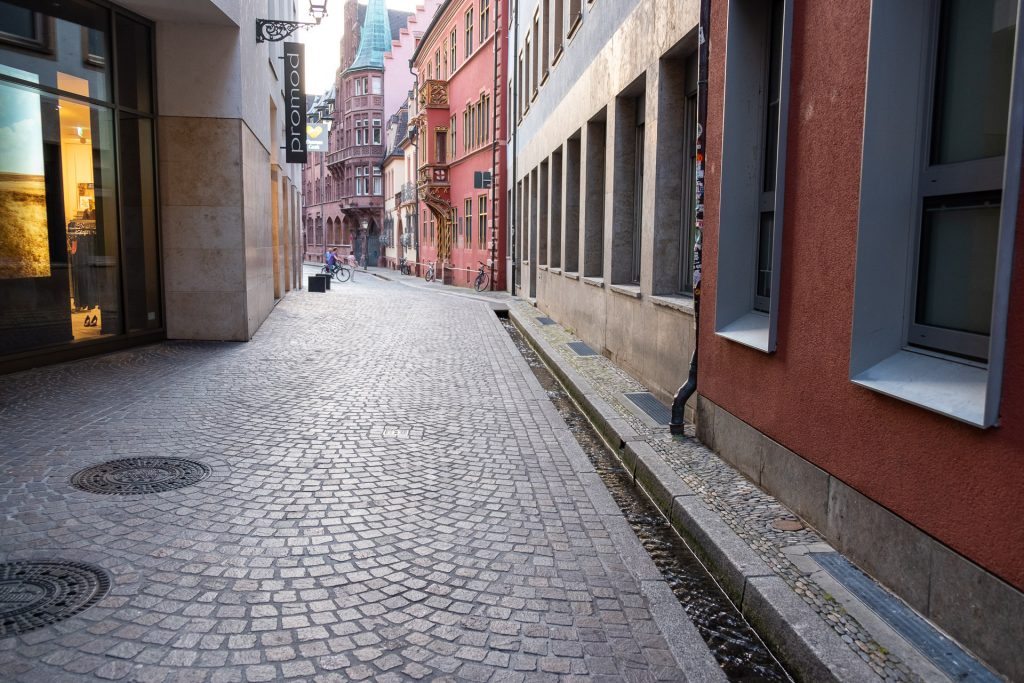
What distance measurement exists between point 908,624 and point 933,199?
1.90 metres

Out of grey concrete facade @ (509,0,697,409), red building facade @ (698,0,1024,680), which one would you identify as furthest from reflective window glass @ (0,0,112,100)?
red building facade @ (698,0,1024,680)

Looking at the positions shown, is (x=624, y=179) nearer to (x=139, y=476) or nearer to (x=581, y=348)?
(x=581, y=348)

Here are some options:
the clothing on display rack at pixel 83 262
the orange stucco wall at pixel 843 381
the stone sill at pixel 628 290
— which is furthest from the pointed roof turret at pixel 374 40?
the orange stucco wall at pixel 843 381

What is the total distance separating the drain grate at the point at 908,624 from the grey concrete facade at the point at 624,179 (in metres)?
3.75

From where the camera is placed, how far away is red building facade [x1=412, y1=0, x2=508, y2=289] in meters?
31.2

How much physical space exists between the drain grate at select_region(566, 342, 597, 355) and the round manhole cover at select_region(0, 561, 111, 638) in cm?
906

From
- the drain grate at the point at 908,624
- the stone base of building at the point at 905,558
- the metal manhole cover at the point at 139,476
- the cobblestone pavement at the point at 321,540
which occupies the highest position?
the stone base of building at the point at 905,558

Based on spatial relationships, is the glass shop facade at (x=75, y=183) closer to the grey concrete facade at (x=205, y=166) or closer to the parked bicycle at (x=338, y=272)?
the grey concrete facade at (x=205, y=166)

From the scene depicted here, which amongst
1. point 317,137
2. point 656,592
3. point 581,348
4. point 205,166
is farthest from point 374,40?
point 656,592

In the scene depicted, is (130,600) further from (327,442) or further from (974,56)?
(974,56)

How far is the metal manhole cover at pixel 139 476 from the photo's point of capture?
5.21 metres

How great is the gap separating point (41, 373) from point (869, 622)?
900 cm

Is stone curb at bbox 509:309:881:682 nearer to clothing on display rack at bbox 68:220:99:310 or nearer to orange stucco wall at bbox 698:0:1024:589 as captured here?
orange stucco wall at bbox 698:0:1024:589

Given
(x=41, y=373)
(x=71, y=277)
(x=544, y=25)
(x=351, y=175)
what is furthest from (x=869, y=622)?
(x=351, y=175)
